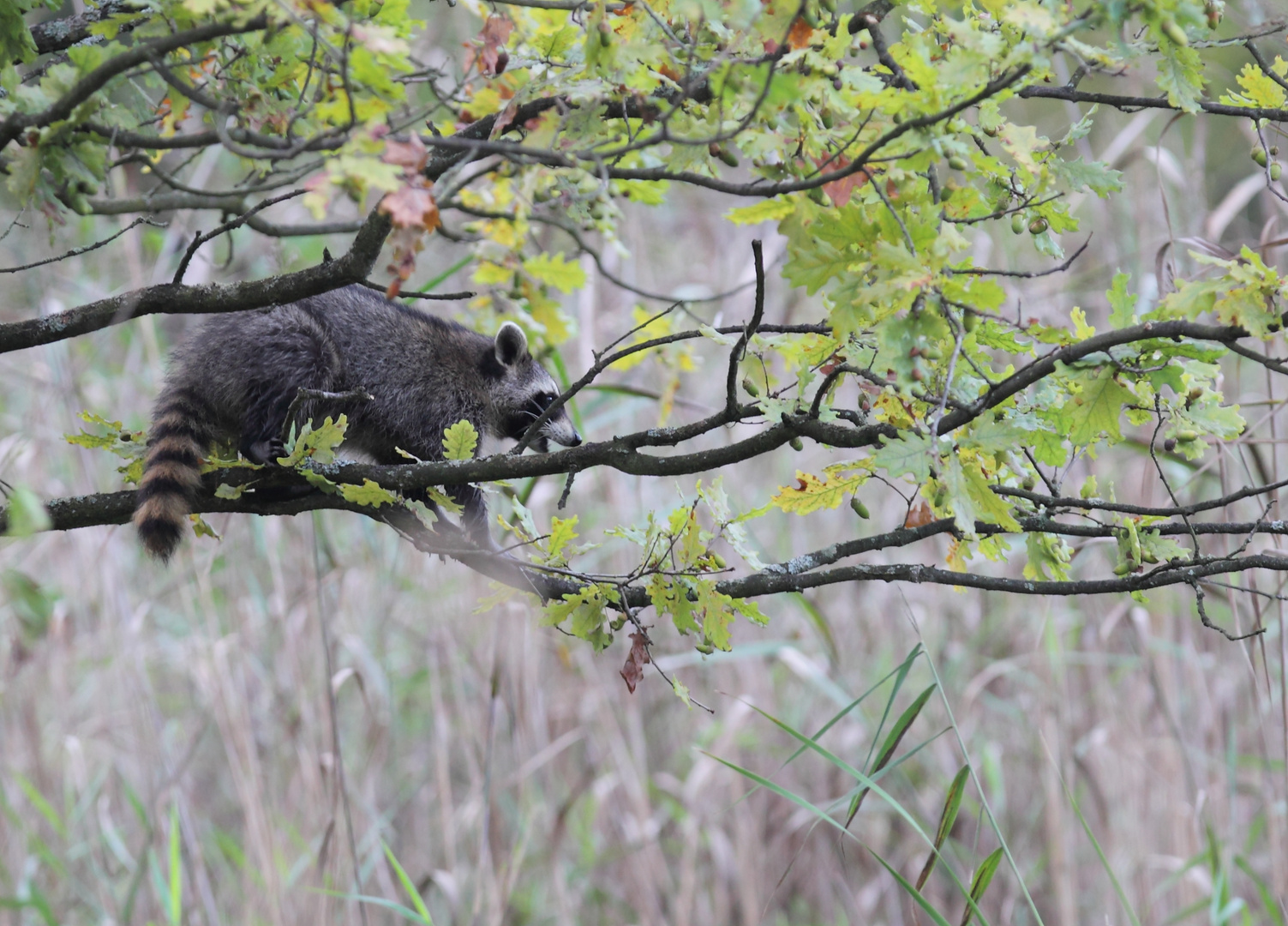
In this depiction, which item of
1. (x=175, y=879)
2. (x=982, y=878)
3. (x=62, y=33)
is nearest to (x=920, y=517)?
(x=982, y=878)

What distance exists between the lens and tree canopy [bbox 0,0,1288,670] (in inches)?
60.0

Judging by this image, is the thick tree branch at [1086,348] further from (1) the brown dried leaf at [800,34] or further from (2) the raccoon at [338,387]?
(2) the raccoon at [338,387]

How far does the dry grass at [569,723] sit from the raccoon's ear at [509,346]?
47 cm

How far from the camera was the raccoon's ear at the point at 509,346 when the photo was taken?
3.80 m

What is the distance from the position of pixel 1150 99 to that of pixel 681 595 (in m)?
1.26

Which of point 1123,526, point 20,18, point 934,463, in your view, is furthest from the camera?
point 1123,526

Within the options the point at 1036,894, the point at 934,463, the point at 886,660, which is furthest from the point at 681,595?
the point at 1036,894

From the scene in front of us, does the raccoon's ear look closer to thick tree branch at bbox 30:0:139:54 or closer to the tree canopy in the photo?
the tree canopy

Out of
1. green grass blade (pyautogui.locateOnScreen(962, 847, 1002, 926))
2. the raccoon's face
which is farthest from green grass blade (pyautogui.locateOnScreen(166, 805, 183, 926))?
green grass blade (pyautogui.locateOnScreen(962, 847, 1002, 926))

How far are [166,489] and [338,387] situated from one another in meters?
1.13

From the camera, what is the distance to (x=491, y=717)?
3396 mm

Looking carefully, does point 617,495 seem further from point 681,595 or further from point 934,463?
point 934,463

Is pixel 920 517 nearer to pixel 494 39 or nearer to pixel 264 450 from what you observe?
pixel 494 39

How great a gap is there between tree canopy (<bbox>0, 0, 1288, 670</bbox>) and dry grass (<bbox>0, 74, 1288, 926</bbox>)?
1.54m
